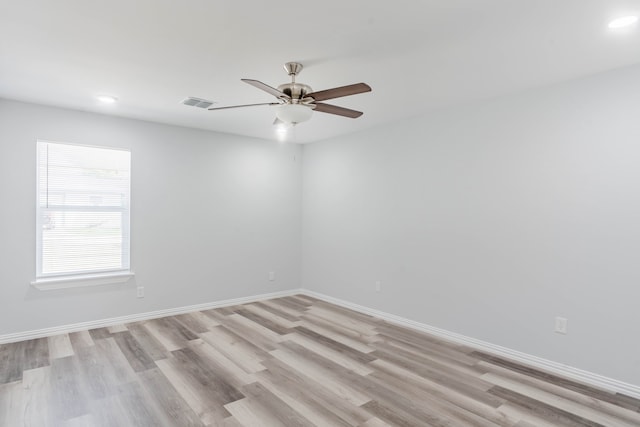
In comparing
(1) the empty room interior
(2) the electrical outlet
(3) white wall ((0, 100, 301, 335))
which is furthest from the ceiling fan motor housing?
(2) the electrical outlet

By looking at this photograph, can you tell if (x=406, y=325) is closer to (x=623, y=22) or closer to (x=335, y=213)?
(x=335, y=213)

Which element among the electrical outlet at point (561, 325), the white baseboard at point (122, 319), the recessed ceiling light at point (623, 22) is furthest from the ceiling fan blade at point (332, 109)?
the white baseboard at point (122, 319)

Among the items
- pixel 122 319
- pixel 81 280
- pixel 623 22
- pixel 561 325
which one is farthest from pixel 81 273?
pixel 623 22

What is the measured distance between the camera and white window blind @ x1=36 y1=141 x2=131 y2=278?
12.9 ft

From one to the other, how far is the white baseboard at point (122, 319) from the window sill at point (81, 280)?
44 centimetres

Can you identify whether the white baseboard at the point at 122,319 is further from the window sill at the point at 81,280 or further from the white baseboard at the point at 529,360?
the white baseboard at the point at 529,360

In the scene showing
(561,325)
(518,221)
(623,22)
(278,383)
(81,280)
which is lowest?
(278,383)

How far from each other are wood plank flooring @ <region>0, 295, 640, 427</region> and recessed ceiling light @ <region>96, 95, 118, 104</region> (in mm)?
2471

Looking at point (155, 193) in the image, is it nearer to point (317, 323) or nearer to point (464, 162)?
point (317, 323)

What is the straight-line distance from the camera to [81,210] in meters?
4.14

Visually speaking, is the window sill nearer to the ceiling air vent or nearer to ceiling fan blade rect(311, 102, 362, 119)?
the ceiling air vent

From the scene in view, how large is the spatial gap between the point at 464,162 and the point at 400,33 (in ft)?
6.29

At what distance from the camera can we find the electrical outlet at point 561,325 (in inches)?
121

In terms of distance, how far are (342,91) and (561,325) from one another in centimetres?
269
